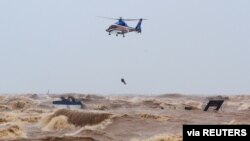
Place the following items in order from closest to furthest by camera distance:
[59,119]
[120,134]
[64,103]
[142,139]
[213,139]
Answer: [213,139] → [142,139] → [120,134] → [59,119] → [64,103]

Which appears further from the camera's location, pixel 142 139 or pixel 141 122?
pixel 141 122

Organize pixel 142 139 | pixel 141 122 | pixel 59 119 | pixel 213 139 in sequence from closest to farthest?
pixel 213 139
pixel 142 139
pixel 141 122
pixel 59 119

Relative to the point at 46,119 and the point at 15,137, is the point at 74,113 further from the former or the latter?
the point at 15,137

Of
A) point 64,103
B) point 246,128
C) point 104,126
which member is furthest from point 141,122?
point 64,103

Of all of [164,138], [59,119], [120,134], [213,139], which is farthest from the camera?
[59,119]

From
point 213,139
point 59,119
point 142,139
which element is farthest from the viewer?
point 59,119

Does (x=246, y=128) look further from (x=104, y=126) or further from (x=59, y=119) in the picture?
(x=59, y=119)

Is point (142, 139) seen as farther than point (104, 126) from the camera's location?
No

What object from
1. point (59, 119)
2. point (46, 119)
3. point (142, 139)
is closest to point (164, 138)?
point (142, 139)
